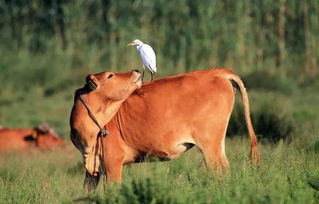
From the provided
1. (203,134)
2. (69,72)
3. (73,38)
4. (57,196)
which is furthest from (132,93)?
(73,38)

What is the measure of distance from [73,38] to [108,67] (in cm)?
246

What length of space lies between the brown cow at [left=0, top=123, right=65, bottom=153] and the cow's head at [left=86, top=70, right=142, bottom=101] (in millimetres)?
7704

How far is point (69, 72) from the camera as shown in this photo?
3225 cm

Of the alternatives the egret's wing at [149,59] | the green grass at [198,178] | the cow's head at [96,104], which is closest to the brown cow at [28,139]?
the green grass at [198,178]

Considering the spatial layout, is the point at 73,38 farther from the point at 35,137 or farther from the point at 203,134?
the point at 203,134

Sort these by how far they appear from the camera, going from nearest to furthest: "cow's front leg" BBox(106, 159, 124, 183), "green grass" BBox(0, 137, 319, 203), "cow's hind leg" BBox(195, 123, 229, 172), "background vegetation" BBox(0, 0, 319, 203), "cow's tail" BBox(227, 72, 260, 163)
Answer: "green grass" BBox(0, 137, 319, 203) < "cow's front leg" BBox(106, 159, 124, 183) < "cow's hind leg" BBox(195, 123, 229, 172) < "cow's tail" BBox(227, 72, 260, 163) < "background vegetation" BBox(0, 0, 319, 203)

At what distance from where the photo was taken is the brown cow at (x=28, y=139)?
1733 centimetres

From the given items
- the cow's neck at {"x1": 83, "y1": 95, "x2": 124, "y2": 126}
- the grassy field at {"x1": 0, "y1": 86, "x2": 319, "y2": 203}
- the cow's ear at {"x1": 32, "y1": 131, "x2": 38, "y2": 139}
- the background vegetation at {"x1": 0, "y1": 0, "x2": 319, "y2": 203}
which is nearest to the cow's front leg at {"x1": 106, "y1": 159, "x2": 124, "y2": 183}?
the grassy field at {"x1": 0, "y1": 86, "x2": 319, "y2": 203}

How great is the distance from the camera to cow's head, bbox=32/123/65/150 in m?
17.7

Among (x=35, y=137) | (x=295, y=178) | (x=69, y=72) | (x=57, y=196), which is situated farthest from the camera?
(x=69, y=72)

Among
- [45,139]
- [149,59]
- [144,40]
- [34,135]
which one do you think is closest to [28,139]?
[34,135]

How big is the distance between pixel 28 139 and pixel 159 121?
8.44 metres

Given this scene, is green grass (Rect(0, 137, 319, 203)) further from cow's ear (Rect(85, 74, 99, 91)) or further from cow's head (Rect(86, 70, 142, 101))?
cow's ear (Rect(85, 74, 99, 91))

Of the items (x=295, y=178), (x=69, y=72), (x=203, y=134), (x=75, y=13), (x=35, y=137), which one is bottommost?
(x=295, y=178)
